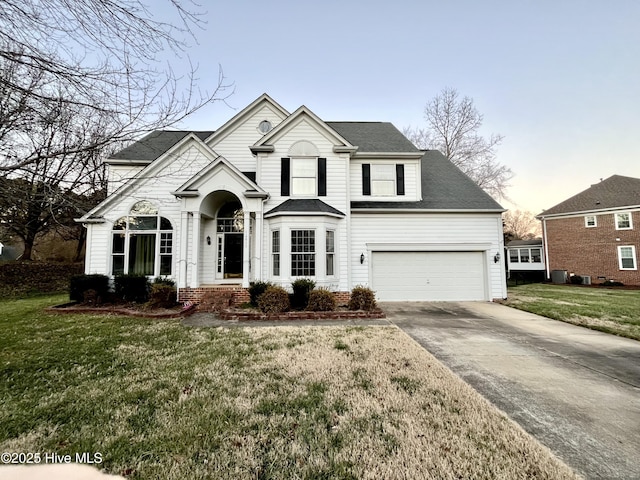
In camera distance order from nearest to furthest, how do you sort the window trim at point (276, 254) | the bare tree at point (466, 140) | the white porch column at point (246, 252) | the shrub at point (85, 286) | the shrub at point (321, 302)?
the shrub at point (321, 302) → the shrub at point (85, 286) → the white porch column at point (246, 252) → the window trim at point (276, 254) → the bare tree at point (466, 140)

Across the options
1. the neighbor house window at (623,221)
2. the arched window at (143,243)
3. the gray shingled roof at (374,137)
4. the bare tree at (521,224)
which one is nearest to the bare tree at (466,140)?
the neighbor house window at (623,221)

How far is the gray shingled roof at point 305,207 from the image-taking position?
34.9 feet

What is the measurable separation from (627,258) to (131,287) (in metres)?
31.1

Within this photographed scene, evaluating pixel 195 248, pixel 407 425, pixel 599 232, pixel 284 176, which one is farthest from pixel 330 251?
pixel 599 232

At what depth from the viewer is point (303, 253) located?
34.9 ft

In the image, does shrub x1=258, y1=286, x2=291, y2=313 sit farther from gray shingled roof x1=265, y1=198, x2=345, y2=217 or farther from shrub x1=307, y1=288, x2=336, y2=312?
gray shingled roof x1=265, y1=198, x2=345, y2=217

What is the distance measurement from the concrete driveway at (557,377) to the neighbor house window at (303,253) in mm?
3549

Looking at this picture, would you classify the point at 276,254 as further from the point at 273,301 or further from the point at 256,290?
the point at 273,301

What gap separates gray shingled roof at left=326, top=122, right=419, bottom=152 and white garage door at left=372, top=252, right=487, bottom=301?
4906 mm

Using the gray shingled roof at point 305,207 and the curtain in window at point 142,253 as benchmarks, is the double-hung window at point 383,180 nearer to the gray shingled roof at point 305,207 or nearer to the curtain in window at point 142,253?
the gray shingled roof at point 305,207

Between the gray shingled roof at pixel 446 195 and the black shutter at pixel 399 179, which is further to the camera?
the black shutter at pixel 399 179

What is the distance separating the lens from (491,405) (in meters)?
3.47

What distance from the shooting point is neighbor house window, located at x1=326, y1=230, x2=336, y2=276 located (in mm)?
10914

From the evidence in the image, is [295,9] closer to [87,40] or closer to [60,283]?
[87,40]
